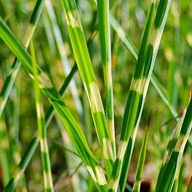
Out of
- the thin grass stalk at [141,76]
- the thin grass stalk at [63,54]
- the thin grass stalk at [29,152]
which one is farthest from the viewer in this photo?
the thin grass stalk at [63,54]

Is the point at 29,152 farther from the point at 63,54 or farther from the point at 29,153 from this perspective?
the point at 63,54

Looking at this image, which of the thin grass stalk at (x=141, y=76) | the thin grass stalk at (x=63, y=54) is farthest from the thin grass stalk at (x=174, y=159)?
the thin grass stalk at (x=63, y=54)

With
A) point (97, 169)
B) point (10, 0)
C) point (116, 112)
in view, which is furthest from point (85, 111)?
point (97, 169)

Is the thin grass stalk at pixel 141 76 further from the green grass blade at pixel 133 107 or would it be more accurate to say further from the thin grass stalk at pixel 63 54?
the thin grass stalk at pixel 63 54

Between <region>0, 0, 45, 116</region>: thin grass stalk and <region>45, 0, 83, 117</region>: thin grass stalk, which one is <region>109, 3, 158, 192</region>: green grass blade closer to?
<region>0, 0, 45, 116</region>: thin grass stalk

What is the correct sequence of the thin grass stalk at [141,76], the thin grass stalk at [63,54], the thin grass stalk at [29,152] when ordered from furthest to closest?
1. the thin grass stalk at [63,54]
2. the thin grass stalk at [29,152]
3. the thin grass stalk at [141,76]

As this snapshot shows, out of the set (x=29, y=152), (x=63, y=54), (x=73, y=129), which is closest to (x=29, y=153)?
(x=29, y=152)

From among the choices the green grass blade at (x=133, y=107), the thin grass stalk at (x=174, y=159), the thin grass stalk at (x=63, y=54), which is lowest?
the thin grass stalk at (x=63, y=54)
